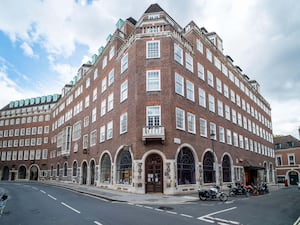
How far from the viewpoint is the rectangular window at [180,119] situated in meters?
23.6

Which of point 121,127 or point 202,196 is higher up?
point 121,127

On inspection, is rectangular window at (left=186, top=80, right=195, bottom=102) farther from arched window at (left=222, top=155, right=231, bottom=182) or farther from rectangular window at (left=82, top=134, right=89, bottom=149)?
rectangular window at (left=82, top=134, right=89, bottom=149)

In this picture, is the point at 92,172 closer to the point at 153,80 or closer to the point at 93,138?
the point at 93,138

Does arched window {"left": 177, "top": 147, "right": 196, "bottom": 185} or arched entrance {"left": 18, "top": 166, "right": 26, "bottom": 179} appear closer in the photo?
arched window {"left": 177, "top": 147, "right": 196, "bottom": 185}

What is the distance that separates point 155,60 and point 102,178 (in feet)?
52.0

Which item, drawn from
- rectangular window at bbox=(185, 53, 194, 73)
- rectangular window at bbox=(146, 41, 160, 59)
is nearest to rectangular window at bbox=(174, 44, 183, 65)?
rectangular window at bbox=(185, 53, 194, 73)

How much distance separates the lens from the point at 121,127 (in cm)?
2575

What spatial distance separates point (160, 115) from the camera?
22656 mm

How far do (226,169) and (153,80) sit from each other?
54.9 ft

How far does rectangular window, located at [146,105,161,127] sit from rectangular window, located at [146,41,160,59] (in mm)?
5429

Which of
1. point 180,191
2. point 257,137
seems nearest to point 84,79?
point 180,191

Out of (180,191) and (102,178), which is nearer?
(180,191)

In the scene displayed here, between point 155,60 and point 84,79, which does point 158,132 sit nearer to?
point 155,60

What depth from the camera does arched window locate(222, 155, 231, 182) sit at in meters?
31.2
